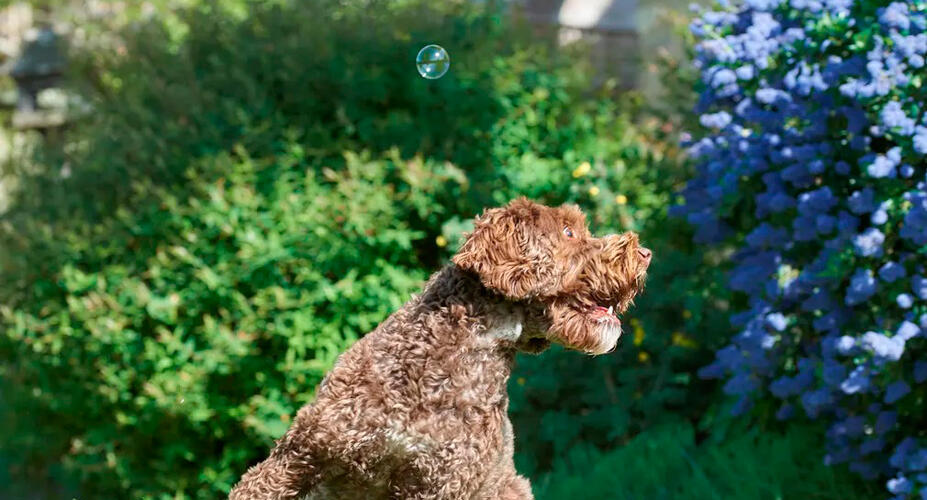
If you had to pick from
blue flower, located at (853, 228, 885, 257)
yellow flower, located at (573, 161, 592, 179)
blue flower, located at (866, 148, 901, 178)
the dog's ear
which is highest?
the dog's ear

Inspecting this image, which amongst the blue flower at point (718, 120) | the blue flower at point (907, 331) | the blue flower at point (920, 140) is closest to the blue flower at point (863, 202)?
the blue flower at point (920, 140)

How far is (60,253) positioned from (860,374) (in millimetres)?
3565

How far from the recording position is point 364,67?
5.02 meters

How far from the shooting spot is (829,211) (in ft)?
11.6

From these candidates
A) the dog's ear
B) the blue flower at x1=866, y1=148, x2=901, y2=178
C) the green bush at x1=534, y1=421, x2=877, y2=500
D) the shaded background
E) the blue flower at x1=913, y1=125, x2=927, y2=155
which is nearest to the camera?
the dog's ear

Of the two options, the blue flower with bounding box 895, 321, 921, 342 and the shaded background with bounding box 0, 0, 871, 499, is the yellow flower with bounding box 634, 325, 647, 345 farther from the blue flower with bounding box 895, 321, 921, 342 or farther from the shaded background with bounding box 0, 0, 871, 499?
the blue flower with bounding box 895, 321, 921, 342

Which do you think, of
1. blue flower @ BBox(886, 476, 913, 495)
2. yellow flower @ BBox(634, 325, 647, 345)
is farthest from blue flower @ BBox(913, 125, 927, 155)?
yellow flower @ BBox(634, 325, 647, 345)

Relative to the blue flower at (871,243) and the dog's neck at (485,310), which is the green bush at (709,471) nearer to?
the blue flower at (871,243)

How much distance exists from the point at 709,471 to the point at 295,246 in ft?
6.69

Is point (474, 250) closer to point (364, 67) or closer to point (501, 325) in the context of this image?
point (501, 325)

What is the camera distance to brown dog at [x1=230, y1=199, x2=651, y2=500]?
235 centimetres

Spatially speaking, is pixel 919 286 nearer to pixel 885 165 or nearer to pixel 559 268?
pixel 885 165

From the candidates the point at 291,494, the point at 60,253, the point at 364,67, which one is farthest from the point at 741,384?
the point at 60,253

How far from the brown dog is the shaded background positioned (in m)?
1.76
